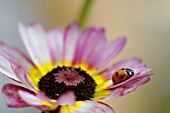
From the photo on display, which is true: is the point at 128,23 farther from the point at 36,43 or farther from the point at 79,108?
the point at 79,108

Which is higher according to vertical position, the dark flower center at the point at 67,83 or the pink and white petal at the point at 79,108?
the dark flower center at the point at 67,83

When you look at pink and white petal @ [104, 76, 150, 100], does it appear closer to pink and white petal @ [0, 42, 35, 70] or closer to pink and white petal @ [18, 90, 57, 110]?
pink and white petal @ [18, 90, 57, 110]

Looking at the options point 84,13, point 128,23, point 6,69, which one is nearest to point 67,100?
point 6,69

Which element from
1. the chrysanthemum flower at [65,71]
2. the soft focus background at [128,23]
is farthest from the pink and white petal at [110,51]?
the soft focus background at [128,23]

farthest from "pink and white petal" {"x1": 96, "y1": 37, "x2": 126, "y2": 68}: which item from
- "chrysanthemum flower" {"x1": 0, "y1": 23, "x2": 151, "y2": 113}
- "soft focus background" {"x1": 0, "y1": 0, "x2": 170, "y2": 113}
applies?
"soft focus background" {"x1": 0, "y1": 0, "x2": 170, "y2": 113}

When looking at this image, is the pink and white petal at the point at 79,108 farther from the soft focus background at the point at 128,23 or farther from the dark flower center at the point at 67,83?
the soft focus background at the point at 128,23

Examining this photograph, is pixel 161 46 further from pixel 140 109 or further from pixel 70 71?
pixel 70 71

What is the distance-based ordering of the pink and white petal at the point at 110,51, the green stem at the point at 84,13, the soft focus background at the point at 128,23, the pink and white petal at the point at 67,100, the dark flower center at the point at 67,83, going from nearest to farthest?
the pink and white petal at the point at 67,100 < the dark flower center at the point at 67,83 < the pink and white petal at the point at 110,51 < the green stem at the point at 84,13 < the soft focus background at the point at 128,23

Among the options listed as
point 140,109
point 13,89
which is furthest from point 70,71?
point 140,109
